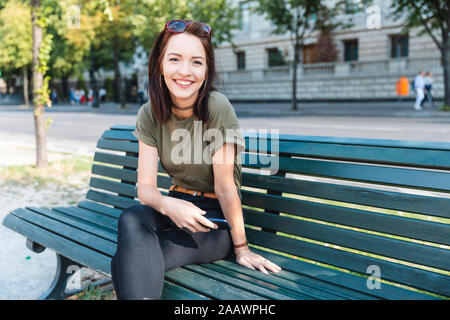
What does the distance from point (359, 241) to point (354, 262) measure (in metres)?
0.11

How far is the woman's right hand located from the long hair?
18.7 inches

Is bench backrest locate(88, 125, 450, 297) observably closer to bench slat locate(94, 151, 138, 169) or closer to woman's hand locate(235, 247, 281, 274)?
woman's hand locate(235, 247, 281, 274)

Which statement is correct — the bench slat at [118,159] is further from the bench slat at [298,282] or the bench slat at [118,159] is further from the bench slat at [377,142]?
the bench slat at [298,282]

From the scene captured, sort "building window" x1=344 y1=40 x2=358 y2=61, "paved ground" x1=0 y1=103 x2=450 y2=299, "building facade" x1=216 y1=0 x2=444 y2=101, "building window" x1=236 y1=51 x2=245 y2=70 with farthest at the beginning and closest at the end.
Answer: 1. "building window" x1=236 y1=51 x2=245 y2=70
2. "building window" x1=344 y1=40 x2=358 y2=61
3. "building facade" x1=216 y1=0 x2=444 y2=101
4. "paved ground" x1=0 y1=103 x2=450 y2=299

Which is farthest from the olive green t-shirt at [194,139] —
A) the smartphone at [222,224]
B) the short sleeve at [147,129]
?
the smartphone at [222,224]

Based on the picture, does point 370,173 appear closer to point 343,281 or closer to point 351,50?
point 343,281

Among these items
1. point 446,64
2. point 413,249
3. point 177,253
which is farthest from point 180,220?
point 446,64

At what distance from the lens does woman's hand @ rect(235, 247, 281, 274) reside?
2371 mm

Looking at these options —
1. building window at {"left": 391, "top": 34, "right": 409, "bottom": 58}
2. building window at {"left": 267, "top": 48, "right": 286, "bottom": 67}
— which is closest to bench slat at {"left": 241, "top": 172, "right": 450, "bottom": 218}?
building window at {"left": 391, "top": 34, "right": 409, "bottom": 58}

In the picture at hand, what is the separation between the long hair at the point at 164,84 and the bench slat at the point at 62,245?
32.7 inches

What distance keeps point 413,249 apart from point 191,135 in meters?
1.22

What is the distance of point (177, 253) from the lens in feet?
7.50

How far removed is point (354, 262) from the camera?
2352 millimetres
